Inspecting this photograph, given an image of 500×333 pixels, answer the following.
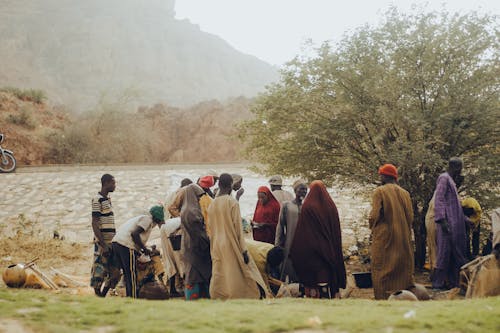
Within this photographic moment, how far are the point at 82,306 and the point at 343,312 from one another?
8.45ft

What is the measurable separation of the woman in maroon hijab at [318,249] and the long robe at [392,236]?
1.90 feet

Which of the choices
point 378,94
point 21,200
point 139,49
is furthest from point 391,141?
point 139,49

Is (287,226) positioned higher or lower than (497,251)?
higher

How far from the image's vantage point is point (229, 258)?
623 centimetres

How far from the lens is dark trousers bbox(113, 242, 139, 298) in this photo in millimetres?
6555

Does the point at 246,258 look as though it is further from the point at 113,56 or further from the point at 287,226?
the point at 113,56

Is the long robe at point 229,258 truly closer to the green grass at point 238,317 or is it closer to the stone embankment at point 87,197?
the green grass at point 238,317

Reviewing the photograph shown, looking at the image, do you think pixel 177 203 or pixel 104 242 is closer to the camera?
pixel 104 242

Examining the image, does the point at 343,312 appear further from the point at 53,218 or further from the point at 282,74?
the point at 53,218

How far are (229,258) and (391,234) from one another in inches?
85.8

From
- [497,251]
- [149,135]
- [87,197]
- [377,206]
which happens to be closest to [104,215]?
[377,206]

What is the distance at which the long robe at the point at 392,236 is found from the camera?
260 inches

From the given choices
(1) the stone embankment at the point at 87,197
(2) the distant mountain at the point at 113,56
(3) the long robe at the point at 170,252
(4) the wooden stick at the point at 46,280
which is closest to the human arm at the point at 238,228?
(3) the long robe at the point at 170,252

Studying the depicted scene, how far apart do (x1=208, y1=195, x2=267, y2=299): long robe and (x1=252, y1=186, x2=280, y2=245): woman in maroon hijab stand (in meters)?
1.84
